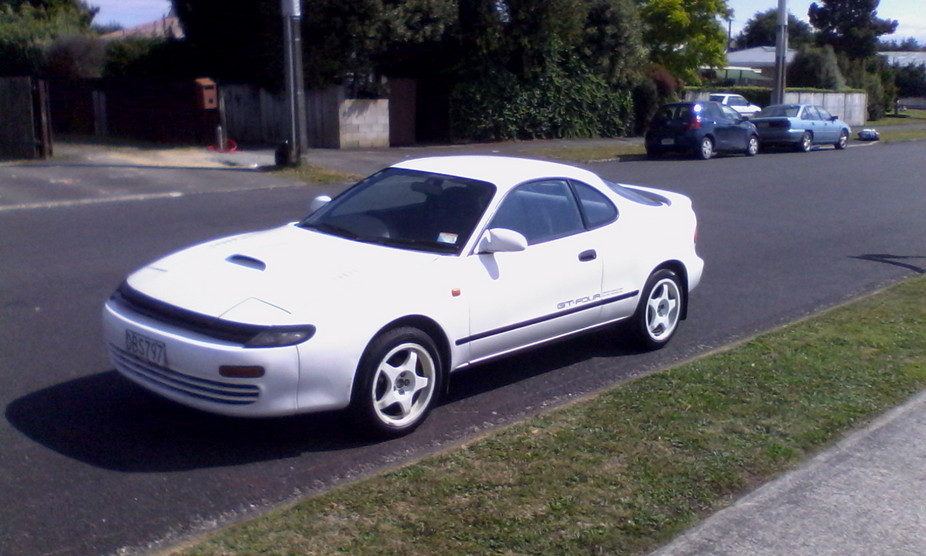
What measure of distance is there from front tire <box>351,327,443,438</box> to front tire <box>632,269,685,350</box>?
2.11m

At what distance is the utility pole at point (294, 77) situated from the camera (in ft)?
59.9

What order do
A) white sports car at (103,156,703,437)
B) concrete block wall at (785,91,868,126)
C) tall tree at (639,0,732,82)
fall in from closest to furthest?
white sports car at (103,156,703,437), concrete block wall at (785,91,868,126), tall tree at (639,0,732,82)

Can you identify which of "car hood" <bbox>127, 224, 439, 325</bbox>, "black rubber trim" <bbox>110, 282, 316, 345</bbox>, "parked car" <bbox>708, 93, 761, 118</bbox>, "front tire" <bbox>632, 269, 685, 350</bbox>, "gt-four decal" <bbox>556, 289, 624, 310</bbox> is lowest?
"front tire" <bbox>632, 269, 685, 350</bbox>

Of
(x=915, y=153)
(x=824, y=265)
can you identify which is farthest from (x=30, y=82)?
(x=915, y=153)

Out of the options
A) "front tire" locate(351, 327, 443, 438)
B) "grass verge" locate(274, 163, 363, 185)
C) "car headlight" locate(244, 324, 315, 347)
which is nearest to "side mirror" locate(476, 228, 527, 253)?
"front tire" locate(351, 327, 443, 438)

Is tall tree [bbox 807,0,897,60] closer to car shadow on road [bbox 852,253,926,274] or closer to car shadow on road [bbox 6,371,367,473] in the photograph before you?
car shadow on road [bbox 852,253,926,274]

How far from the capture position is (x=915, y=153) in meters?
29.7

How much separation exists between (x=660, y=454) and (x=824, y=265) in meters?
6.60

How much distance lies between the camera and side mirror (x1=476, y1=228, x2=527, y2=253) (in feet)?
19.2

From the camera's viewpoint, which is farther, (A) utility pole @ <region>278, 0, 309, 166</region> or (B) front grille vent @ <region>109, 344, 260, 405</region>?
(A) utility pole @ <region>278, 0, 309, 166</region>

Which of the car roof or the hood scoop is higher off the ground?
the car roof

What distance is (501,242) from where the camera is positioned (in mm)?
5863

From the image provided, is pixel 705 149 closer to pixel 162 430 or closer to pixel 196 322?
pixel 162 430

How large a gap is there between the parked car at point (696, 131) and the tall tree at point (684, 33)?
2028cm
